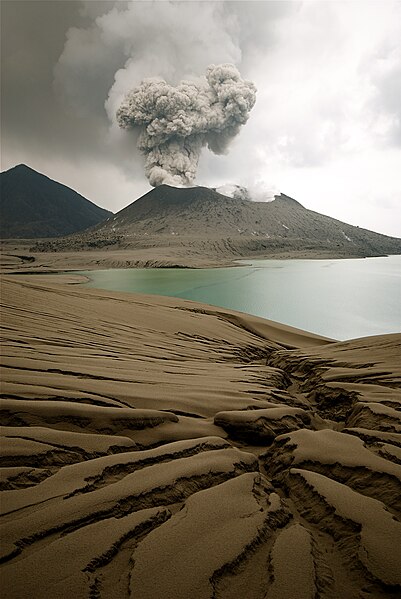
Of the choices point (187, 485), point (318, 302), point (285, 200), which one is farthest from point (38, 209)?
point (187, 485)

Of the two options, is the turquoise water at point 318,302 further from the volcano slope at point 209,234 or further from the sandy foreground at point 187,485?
the volcano slope at point 209,234

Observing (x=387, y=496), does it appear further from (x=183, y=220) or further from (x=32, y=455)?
(x=183, y=220)

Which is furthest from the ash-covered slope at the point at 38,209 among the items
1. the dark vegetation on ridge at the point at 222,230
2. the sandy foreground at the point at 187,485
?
the sandy foreground at the point at 187,485

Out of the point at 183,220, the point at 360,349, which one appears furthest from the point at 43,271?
the point at 183,220

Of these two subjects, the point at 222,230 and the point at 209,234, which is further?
the point at 222,230

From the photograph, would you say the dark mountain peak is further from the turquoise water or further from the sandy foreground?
the sandy foreground

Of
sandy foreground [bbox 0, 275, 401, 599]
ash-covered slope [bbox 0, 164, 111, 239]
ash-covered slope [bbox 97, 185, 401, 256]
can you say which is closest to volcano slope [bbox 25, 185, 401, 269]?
ash-covered slope [bbox 97, 185, 401, 256]

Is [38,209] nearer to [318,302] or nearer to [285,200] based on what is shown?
[285,200]
